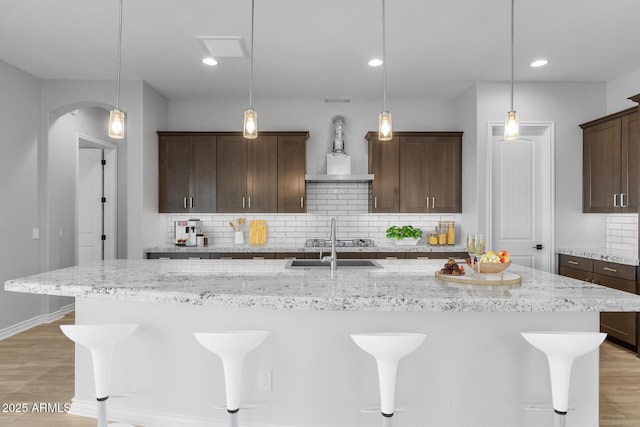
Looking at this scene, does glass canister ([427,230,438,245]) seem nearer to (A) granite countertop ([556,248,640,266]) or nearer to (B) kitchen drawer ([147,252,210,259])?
(A) granite countertop ([556,248,640,266])

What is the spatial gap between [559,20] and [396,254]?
9.32ft

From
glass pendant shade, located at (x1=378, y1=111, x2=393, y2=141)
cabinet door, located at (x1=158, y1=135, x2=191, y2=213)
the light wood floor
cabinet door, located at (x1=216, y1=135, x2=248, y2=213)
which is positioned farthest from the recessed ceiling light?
cabinet door, located at (x1=158, y1=135, x2=191, y2=213)

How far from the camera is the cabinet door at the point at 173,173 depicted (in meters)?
5.24

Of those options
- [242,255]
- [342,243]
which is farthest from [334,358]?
[342,243]

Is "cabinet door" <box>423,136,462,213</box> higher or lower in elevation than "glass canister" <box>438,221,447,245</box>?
higher

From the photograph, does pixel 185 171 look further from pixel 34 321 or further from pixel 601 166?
→ pixel 601 166

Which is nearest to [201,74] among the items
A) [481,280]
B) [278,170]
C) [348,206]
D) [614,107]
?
[278,170]

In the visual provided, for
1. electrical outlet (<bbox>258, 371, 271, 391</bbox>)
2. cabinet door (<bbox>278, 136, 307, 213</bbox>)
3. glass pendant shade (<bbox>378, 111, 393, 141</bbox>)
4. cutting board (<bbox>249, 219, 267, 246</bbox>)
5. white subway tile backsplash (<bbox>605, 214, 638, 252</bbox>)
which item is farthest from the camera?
cutting board (<bbox>249, 219, 267, 246</bbox>)

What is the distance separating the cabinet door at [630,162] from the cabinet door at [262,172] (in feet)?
12.7

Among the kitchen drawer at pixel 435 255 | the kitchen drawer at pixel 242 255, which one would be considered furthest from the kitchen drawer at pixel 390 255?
the kitchen drawer at pixel 242 255

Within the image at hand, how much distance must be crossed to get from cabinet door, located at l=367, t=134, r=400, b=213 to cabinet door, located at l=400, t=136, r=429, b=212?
3.7 inches

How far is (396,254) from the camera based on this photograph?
496cm

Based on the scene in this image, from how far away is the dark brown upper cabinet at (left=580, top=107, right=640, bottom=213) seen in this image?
13.4ft

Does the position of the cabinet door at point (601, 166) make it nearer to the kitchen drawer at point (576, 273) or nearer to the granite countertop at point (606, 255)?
the granite countertop at point (606, 255)
